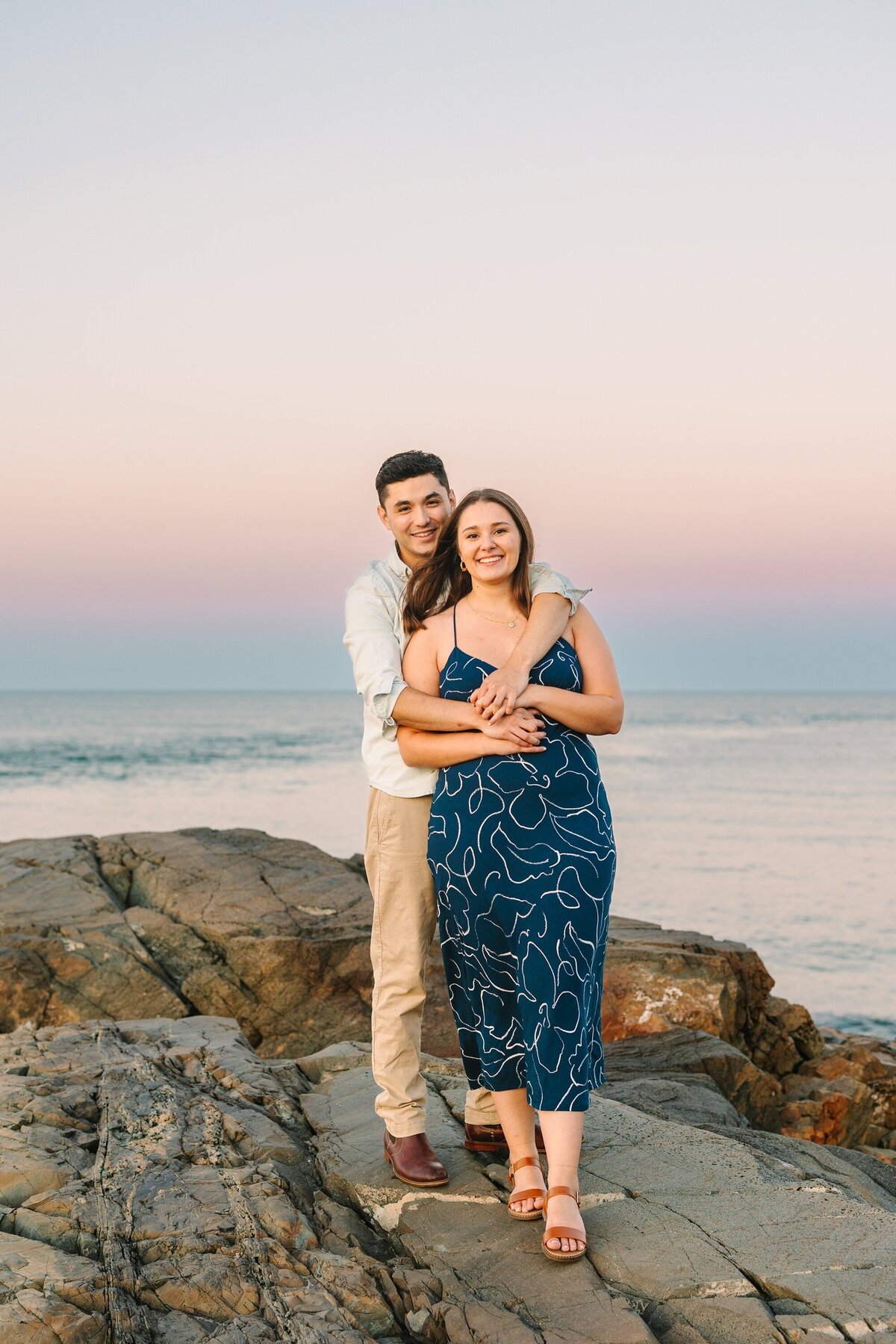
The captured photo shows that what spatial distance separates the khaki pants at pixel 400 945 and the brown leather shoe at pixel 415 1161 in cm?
3

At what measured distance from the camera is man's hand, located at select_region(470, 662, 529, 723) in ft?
11.5

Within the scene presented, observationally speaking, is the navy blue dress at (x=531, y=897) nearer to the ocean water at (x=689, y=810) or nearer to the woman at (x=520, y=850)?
the woman at (x=520, y=850)

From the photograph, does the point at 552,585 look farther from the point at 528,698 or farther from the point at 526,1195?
the point at 526,1195

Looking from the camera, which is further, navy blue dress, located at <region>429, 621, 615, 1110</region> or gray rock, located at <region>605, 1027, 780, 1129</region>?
gray rock, located at <region>605, 1027, 780, 1129</region>

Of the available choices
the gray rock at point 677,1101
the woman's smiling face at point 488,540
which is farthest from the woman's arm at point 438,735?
the gray rock at point 677,1101

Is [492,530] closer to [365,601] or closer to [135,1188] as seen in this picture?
[365,601]

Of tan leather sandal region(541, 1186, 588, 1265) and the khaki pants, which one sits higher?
the khaki pants

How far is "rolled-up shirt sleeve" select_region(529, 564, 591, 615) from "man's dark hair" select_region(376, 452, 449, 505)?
50cm

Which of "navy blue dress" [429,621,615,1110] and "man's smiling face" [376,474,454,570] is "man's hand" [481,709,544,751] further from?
"man's smiling face" [376,474,454,570]

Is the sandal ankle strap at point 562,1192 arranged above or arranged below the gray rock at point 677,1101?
above

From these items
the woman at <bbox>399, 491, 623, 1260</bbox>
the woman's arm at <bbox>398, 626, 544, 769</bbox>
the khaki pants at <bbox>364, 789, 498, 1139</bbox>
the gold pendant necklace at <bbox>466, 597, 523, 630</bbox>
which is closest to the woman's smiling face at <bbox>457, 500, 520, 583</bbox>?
the woman at <bbox>399, 491, 623, 1260</bbox>

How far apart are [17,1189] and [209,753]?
122 feet

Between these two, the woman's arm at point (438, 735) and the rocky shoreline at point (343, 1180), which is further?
the woman's arm at point (438, 735)

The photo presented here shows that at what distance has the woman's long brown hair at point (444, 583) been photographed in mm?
3826
